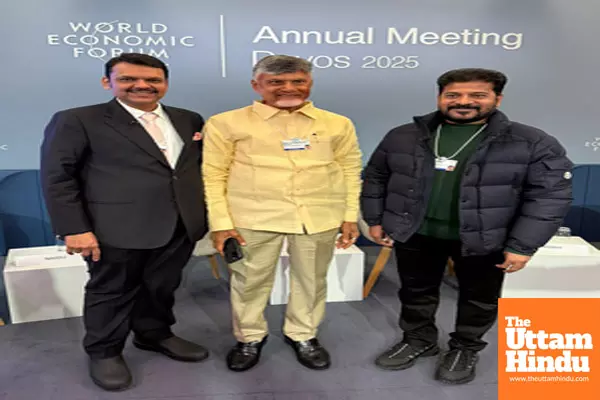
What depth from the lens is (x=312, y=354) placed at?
84.9 inches

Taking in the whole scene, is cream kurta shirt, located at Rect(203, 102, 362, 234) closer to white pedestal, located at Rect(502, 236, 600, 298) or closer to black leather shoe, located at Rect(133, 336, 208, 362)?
black leather shoe, located at Rect(133, 336, 208, 362)

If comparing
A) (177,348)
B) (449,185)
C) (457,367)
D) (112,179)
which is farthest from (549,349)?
(112,179)

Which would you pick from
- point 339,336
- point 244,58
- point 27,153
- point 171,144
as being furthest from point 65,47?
point 339,336

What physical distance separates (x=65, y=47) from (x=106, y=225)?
1.33 metres

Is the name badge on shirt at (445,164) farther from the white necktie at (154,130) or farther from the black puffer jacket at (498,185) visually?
the white necktie at (154,130)

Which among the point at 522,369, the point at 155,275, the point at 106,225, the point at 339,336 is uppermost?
the point at 106,225

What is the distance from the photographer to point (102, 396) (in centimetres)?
195

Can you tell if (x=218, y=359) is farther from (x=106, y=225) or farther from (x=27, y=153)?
(x=27, y=153)

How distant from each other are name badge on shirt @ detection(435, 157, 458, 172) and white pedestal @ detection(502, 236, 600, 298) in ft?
4.00

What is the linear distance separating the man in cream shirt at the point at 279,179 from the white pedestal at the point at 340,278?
0.68m

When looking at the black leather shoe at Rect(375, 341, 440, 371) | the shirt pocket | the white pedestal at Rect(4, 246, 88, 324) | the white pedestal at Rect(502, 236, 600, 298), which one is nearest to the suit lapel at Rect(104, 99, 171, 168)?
the shirt pocket

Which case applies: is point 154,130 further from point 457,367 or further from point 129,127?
point 457,367

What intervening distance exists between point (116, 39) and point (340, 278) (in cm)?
182

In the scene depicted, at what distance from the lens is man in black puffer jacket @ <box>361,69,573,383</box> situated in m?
1.72
